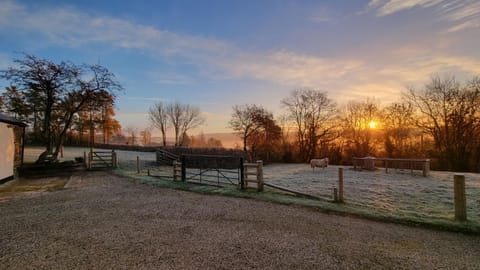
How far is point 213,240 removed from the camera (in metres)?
3.73

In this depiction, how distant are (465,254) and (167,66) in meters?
14.8

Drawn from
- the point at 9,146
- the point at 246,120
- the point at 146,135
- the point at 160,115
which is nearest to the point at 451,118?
the point at 246,120

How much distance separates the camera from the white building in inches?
360

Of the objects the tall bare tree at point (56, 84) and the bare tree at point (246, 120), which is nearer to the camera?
the tall bare tree at point (56, 84)

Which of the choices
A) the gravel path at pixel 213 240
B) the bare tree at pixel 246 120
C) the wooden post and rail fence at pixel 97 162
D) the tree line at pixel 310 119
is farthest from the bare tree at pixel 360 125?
the wooden post and rail fence at pixel 97 162

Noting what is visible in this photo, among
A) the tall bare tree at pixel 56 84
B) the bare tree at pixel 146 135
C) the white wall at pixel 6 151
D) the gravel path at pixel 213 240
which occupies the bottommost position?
the gravel path at pixel 213 240

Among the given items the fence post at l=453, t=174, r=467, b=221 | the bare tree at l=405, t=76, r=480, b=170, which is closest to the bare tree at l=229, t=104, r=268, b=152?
the bare tree at l=405, t=76, r=480, b=170

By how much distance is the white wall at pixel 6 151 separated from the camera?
9070 mm

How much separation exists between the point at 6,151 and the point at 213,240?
37.2ft

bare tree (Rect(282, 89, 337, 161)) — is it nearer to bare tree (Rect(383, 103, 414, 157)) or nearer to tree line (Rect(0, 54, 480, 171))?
tree line (Rect(0, 54, 480, 171))

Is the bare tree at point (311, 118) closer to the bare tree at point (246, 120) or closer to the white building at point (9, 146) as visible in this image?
the bare tree at point (246, 120)

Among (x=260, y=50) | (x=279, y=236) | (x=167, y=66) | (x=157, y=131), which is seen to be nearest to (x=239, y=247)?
(x=279, y=236)

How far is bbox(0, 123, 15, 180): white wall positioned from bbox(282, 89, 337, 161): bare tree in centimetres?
2216

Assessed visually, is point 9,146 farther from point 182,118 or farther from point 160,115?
Result: point 160,115
